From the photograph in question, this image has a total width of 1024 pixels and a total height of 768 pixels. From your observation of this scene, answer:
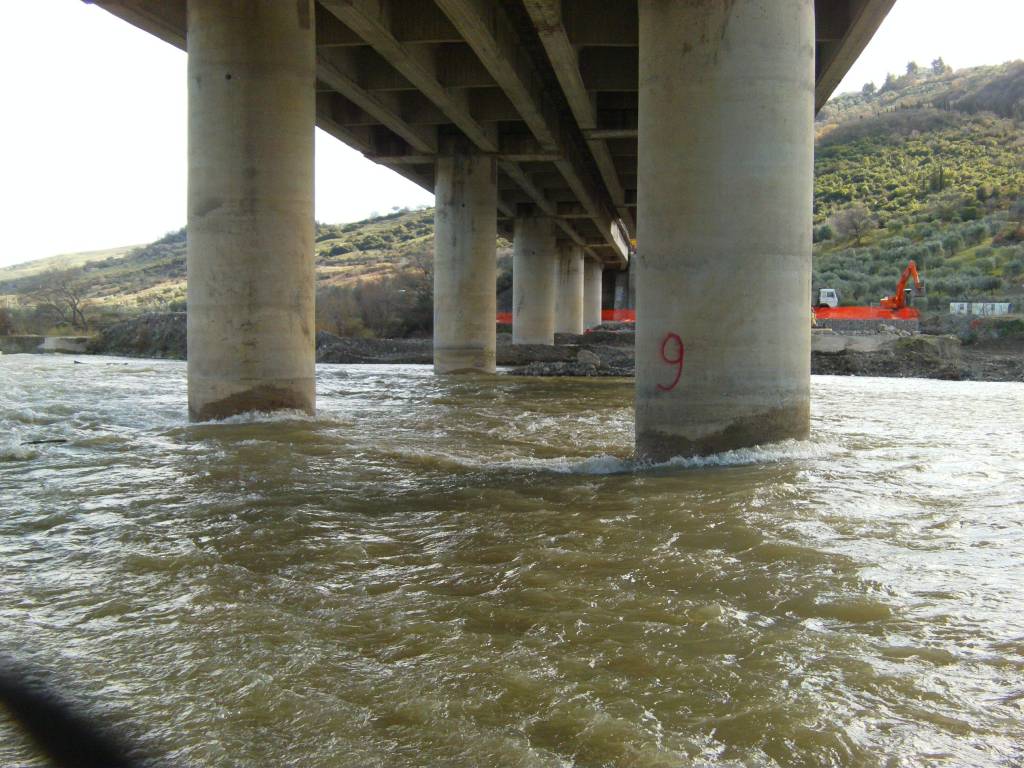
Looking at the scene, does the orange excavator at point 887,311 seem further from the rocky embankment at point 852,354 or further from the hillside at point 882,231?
the hillside at point 882,231

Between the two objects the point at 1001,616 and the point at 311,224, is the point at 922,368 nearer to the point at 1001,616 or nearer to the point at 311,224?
the point at 311,224

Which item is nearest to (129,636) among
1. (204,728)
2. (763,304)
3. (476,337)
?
(204,728)

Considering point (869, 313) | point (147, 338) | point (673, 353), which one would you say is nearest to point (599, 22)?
point (673, 353)

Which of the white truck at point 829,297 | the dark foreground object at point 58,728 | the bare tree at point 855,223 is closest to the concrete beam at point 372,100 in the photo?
the dark foreground object at point 58,728

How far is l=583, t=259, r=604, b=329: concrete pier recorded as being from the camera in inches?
2790

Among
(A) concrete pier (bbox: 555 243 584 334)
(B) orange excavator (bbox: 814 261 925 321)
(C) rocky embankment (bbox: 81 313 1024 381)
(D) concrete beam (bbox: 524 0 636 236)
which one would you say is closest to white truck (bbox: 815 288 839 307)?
(B) orange excavator (bbox: 814 261 925 321)

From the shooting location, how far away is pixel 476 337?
93.5ft

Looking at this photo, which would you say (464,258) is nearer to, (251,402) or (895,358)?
(895,358)

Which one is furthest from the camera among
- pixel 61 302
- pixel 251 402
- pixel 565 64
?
pixel 61 302

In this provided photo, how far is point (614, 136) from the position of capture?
81.6 feet

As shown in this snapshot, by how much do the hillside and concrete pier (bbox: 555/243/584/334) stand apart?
8402 millimetres

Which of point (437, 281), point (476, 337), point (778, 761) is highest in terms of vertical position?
point (437, 281)

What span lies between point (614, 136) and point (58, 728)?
23.3 metres

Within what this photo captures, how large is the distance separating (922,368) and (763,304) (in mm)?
19368
